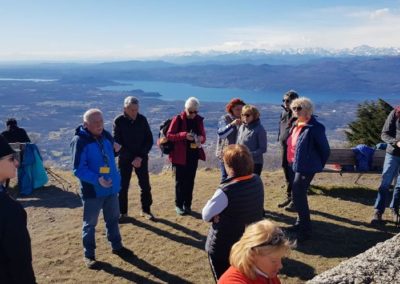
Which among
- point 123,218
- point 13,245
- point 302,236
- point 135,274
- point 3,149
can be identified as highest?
point 3,149

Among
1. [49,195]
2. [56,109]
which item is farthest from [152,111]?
[49,195]

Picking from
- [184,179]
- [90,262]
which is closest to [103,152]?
[90,262]

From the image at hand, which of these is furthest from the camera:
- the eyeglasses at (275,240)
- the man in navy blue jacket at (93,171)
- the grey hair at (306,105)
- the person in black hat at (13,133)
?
the person in black hat at (13,133)

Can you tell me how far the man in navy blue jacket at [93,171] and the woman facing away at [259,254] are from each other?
122 inches

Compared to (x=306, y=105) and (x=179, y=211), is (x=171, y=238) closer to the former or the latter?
(x=179, y=211)

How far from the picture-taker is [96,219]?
5.47 metres

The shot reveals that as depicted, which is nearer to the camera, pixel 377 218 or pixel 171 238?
pixel 171 238

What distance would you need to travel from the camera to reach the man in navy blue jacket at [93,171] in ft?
17.0

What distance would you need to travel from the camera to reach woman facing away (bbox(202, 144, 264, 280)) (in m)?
3.60

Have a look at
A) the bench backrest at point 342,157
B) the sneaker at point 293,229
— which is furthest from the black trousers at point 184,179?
the bench backrest at point 342,157

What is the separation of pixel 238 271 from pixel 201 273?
2.99 metres

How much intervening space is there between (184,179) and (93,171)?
221 centimetres

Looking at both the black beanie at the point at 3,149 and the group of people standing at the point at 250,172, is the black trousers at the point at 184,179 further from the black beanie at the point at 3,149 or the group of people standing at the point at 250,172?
the black beanie at the point at 3,149

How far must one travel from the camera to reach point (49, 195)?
31.1 feet
